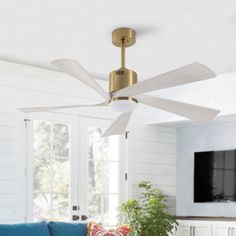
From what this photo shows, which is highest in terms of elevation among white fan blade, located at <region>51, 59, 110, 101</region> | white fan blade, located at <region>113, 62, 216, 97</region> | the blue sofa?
white fan blade, located at <region>51, 59, 110, 101</region>

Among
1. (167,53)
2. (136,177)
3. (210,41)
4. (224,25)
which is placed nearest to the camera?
(224,25)

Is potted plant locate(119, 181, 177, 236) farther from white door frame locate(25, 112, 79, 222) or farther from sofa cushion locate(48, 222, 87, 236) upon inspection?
sofa cushion locate(48, 222, 87, 236)

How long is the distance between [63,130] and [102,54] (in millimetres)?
1240

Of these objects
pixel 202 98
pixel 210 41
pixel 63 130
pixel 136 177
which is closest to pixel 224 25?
pixel 210 41

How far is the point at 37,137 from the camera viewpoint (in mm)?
5852

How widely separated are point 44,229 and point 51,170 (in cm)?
125

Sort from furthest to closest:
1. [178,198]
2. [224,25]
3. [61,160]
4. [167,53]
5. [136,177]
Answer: [178,198] < [136,177] < [61,160] < [167,53] < [224,25]

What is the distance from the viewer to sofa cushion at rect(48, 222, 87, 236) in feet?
15.9

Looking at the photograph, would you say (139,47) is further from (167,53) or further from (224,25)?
(224,25)

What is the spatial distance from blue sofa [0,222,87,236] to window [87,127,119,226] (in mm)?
1283

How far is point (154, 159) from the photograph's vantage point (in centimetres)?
700

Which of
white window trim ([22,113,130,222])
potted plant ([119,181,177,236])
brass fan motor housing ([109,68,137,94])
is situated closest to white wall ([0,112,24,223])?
white window trim ([22,113,130,222])

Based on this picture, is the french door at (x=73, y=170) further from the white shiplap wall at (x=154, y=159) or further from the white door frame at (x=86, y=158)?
the white shiplap wall at (x=154, y=159)

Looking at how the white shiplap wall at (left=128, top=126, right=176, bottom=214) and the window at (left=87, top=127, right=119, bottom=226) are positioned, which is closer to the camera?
the window at (left=87, top=127, right=119, bottom=226)
